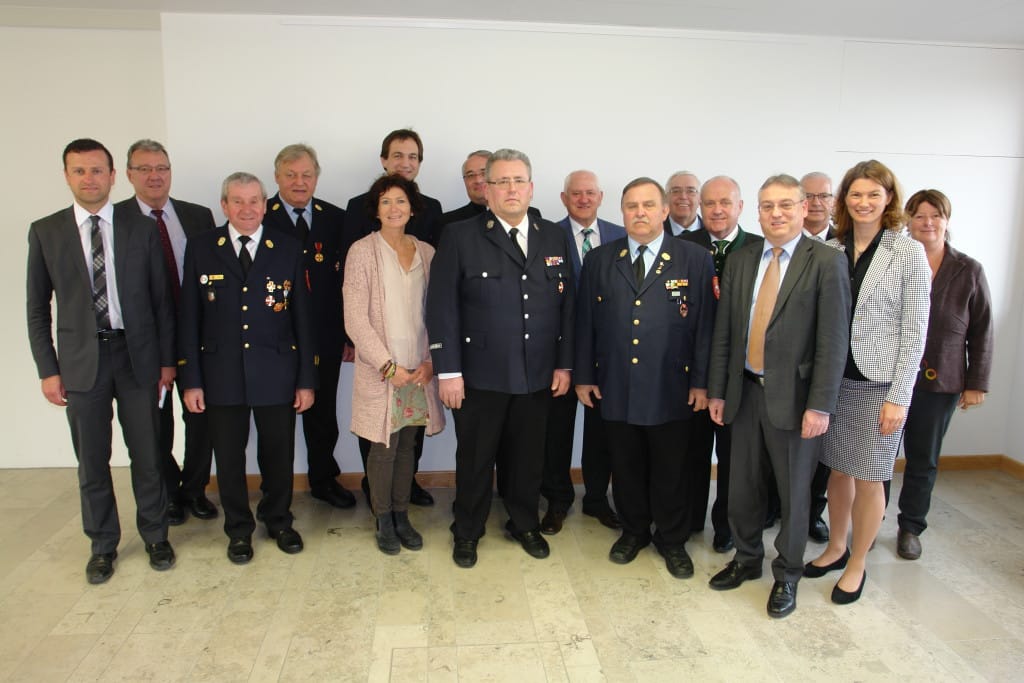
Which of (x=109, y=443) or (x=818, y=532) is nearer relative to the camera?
(x=109, y=443)

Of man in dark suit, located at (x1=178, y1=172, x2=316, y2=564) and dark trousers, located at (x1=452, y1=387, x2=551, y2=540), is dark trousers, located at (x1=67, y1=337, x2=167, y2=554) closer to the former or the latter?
man in dark suit, located at (x1=178, y1=172, x2=316, y2=564)

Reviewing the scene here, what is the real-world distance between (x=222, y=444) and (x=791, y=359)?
8.71 ft

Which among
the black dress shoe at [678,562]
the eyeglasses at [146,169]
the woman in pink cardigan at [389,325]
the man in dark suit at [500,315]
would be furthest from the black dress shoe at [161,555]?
the black dress shoe at [678,562]

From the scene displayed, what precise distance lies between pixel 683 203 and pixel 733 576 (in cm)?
194

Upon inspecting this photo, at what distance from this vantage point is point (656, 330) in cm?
305

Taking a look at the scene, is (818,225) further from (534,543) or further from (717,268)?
(534,543)

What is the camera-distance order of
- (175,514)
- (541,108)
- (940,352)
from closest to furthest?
(940,352)
(175,514)
(541,108)

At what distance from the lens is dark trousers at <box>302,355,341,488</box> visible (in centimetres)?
395

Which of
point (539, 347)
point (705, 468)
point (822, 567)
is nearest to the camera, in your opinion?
point (539, 347)

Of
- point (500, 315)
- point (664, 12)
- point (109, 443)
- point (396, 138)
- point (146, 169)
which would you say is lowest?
point (109, 443)

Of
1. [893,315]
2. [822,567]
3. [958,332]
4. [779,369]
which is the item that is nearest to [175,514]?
[779,369]

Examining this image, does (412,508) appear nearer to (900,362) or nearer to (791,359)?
(791,359)

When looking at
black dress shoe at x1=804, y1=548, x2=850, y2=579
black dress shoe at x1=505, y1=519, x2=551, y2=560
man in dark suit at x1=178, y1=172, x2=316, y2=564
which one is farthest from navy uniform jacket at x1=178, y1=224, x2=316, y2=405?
black dress shoe at x1=804, y1=548, x2=850, y2=579

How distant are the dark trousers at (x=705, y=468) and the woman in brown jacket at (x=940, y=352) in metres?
0.94
